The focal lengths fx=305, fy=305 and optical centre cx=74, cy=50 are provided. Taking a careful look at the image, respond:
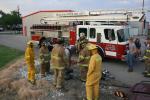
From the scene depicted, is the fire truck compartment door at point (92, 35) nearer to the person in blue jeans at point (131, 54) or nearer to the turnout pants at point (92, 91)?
the person in blue jeans at point (131, 54)

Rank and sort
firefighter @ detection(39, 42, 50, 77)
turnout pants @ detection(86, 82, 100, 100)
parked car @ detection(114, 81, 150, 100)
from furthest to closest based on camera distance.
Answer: firefighter @ detection(39, 42, 50, 77), turnout pants @ detection(86, 82, 100, 100), parked car @ detection(114, 81, 150, 100)

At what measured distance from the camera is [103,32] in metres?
16.0

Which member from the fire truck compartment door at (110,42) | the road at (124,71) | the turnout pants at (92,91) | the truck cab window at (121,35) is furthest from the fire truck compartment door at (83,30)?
the turnout pants at (92,91)

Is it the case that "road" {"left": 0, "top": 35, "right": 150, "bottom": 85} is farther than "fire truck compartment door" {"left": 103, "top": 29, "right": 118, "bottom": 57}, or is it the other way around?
"fire truck compartment door" {"left": 103, "top": 29, "right": 118, "bottom": 57}

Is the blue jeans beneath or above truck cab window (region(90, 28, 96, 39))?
beneath

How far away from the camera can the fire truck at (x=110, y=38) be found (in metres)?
15.4

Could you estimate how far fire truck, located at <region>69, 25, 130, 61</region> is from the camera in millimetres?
15398

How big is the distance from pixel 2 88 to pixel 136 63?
7.60 metres

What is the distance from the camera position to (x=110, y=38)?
15766mm

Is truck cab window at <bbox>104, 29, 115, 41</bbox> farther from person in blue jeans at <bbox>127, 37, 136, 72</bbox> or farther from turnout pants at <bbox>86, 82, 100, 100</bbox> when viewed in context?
turnout pants at <bbox>86, 82, 100, 100</bbox>

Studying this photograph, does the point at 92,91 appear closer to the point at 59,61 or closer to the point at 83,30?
the point at 59,61

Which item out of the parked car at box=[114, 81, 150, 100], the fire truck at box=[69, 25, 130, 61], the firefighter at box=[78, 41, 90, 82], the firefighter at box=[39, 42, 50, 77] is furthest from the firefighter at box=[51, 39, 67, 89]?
the fire truck at box=[69, 25, 130, 61]

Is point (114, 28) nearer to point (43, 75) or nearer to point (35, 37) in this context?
point (43, 75)

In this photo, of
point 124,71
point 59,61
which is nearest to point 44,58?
point 59,61
